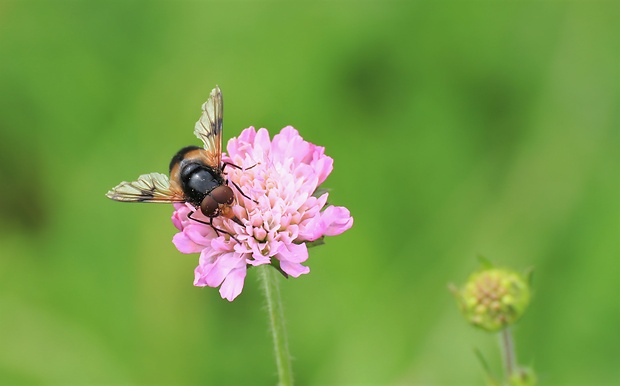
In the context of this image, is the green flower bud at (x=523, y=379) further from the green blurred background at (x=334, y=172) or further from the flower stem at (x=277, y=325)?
the green blurred background at (x=334, y=172)

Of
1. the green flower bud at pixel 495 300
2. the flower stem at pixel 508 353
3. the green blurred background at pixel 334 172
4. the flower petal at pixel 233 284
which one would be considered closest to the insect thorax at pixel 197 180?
the flower petal at pixel 233 284

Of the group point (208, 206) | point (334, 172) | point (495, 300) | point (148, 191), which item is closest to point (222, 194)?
point (208, 206)

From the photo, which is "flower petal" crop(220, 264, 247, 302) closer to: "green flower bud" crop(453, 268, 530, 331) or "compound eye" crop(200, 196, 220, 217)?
"compound eye" crop(200, 196, 220, 217)

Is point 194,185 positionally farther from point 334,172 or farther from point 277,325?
point 334,172

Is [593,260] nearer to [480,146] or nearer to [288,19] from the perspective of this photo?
[480,146]

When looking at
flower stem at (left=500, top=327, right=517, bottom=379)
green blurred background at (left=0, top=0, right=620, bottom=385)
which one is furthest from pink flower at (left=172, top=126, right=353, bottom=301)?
green blurred background at (left=0, top=0, right=620, bottom=385)

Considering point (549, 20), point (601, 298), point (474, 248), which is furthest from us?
point (549, 20)

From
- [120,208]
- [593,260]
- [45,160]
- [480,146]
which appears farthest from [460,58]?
[45,160]
